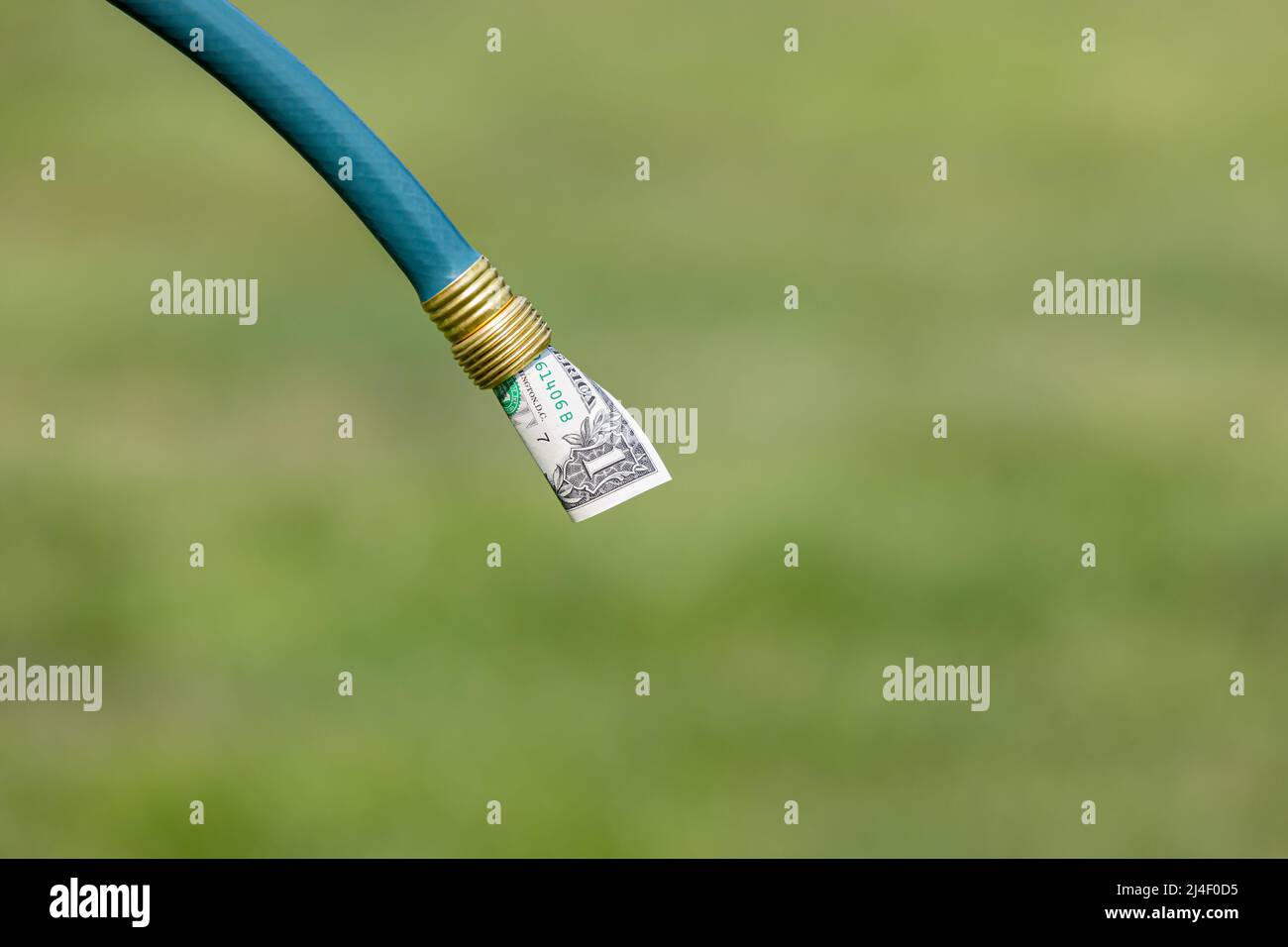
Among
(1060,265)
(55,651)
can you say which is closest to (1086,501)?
(1060,265)

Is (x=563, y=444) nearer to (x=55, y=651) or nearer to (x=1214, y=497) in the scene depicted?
(x=55, y=651)

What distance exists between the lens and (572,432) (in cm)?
138

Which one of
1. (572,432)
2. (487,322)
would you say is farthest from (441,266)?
(572,432)

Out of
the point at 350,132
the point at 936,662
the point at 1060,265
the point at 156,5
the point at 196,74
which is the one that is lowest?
the point at 936,662

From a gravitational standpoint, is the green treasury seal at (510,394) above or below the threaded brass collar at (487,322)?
below

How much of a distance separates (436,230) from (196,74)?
8429mm

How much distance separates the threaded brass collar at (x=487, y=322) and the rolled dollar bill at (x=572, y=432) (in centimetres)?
1

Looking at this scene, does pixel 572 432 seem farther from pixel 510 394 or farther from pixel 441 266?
pixel 441 266

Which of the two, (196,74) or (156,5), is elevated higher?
(196,74)

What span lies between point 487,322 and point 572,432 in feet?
0.39

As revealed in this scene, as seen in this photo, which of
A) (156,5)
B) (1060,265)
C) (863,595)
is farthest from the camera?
(1060,265)

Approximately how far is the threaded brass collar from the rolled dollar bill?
1 centimetres

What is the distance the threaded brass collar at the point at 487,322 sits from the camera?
1.38 meters

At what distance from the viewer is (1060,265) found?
24.9ft
